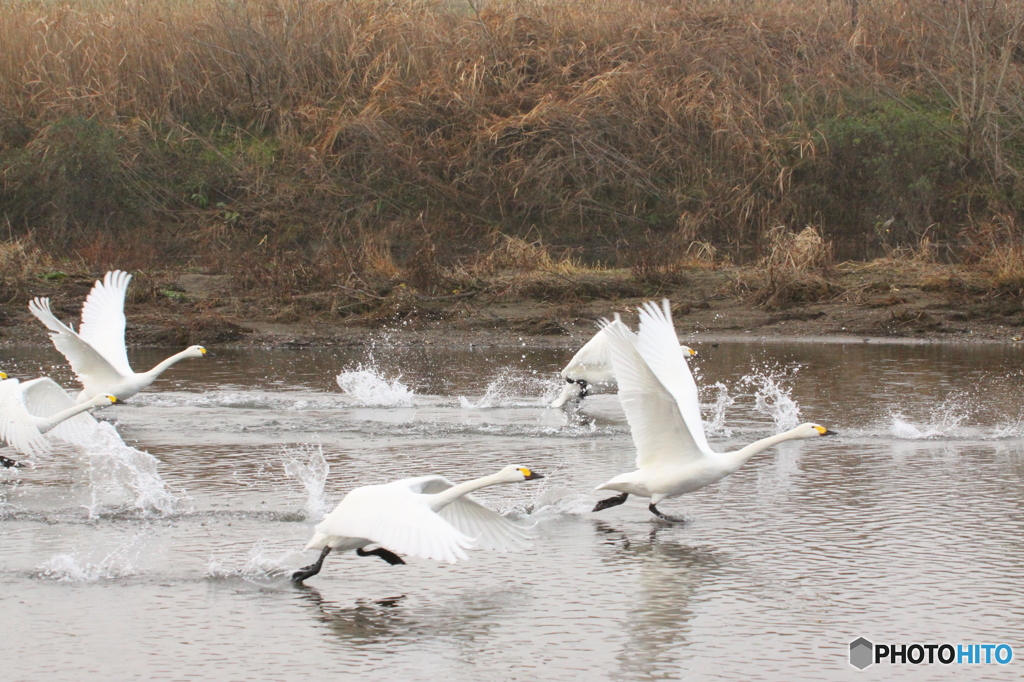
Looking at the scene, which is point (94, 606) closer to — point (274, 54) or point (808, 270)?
point (808, 270)

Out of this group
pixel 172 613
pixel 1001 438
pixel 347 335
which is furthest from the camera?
pixel 347 335

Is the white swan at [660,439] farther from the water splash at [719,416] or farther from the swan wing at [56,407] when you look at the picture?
the swan wing at [56,407]

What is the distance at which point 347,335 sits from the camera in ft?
50.5

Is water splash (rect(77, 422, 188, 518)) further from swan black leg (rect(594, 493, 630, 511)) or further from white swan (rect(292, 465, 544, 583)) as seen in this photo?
swan black leg (rect(594, 493, 630, 511))

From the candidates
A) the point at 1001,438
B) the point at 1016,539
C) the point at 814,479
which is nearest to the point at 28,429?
the point at 814,479

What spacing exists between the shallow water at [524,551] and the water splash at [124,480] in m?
0.02

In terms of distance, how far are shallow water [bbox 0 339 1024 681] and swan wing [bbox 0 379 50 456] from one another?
31cm

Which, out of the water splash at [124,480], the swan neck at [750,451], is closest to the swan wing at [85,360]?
the water splash at [124,480]

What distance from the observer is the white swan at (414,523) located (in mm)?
5051

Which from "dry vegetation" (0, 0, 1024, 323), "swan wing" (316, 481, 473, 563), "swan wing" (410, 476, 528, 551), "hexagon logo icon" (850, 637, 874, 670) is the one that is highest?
"dry vegetation" (0, 0, 1024, 323)

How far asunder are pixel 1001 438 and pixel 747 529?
10.8ft

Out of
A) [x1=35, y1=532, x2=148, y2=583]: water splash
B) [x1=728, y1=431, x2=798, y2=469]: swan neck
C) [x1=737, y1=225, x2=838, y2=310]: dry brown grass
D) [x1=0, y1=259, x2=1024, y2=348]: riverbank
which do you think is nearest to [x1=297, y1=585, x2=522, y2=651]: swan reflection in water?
[x1=35, y1=532, x2=148, y2=583]: water splash

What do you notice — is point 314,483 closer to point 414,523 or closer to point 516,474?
point 516,474

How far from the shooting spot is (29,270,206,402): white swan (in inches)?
388
